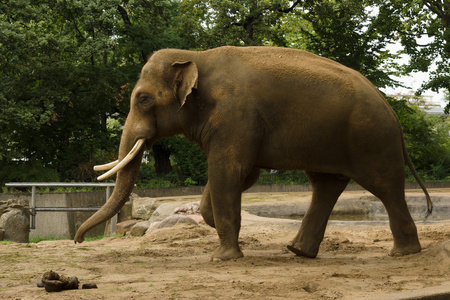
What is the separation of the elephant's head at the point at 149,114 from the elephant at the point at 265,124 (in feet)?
0.04

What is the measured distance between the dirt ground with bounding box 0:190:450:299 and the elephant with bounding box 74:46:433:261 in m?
0.46

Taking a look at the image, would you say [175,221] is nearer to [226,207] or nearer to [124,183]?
[124,183]

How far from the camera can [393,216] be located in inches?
273

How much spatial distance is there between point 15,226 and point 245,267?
7.65 meters

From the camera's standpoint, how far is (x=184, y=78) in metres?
6.92

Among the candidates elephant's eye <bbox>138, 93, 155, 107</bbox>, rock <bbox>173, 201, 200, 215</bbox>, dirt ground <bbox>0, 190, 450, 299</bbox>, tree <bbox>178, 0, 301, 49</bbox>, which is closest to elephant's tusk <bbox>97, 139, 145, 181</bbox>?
elephant's eye <bbox>138, 93, 155, 107</bbox>

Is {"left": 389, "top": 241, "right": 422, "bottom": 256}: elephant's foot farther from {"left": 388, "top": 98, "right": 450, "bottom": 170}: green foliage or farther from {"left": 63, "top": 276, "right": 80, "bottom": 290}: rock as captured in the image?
{"left": 388, "top": 98, "right": 450, "bottom": 170}: green foliage

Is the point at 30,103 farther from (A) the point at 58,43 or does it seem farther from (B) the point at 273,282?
(B) the point at 273,282

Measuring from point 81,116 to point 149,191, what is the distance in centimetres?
470

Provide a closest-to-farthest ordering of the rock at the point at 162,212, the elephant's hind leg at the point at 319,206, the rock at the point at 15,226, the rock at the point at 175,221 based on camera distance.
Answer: the elephant's hind leg at the point at 319,206 → the rock at the point at 175,221 → the rock at the point at 15,226 → the rock at the point at 162,212

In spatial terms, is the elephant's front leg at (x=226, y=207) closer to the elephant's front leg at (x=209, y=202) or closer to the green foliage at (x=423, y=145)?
the elephant's front leg at (x=209, y=202)

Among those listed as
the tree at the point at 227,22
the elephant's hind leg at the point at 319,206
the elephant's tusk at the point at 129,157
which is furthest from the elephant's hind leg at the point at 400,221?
the tree at the point at 227,22

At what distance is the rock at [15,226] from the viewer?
12.4 metres

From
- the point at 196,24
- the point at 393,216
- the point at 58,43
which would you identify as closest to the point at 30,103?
the point at 58,43
